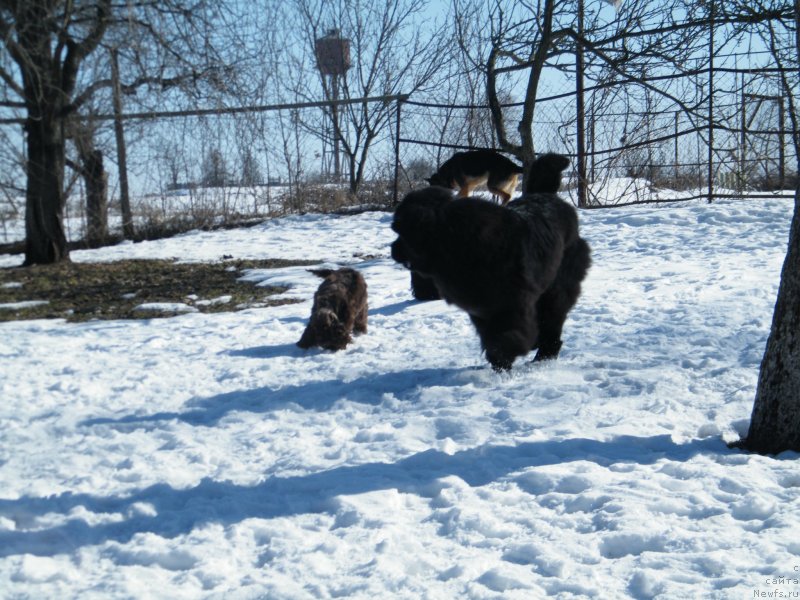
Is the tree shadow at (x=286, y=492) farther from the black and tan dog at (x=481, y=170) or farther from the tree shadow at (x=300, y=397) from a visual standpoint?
the black and tan dog at (x=481, y=170)

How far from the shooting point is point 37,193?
10242 mm

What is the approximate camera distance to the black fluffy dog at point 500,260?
3.93 m

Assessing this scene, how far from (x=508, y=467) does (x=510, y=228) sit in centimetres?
164

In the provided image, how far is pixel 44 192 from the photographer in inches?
405

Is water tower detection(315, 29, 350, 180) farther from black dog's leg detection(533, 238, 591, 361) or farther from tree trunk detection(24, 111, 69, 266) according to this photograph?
black dog's leg detection(533, 238, 591, 361)

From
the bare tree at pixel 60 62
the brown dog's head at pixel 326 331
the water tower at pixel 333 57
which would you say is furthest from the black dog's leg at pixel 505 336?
the water tower at pixel 333 57

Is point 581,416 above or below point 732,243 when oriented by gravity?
below

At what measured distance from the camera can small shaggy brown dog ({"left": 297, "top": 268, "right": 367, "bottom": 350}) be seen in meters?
5.44

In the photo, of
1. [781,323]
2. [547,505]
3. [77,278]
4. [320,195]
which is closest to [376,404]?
[547,505]

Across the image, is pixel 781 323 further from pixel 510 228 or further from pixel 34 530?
pixel 34 530

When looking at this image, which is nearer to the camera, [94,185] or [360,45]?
[94,185]

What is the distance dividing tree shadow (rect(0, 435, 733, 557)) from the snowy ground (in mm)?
12

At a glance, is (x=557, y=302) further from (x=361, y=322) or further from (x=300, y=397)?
(x=300, y=397)

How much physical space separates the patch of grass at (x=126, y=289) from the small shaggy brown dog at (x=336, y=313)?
1923mm
